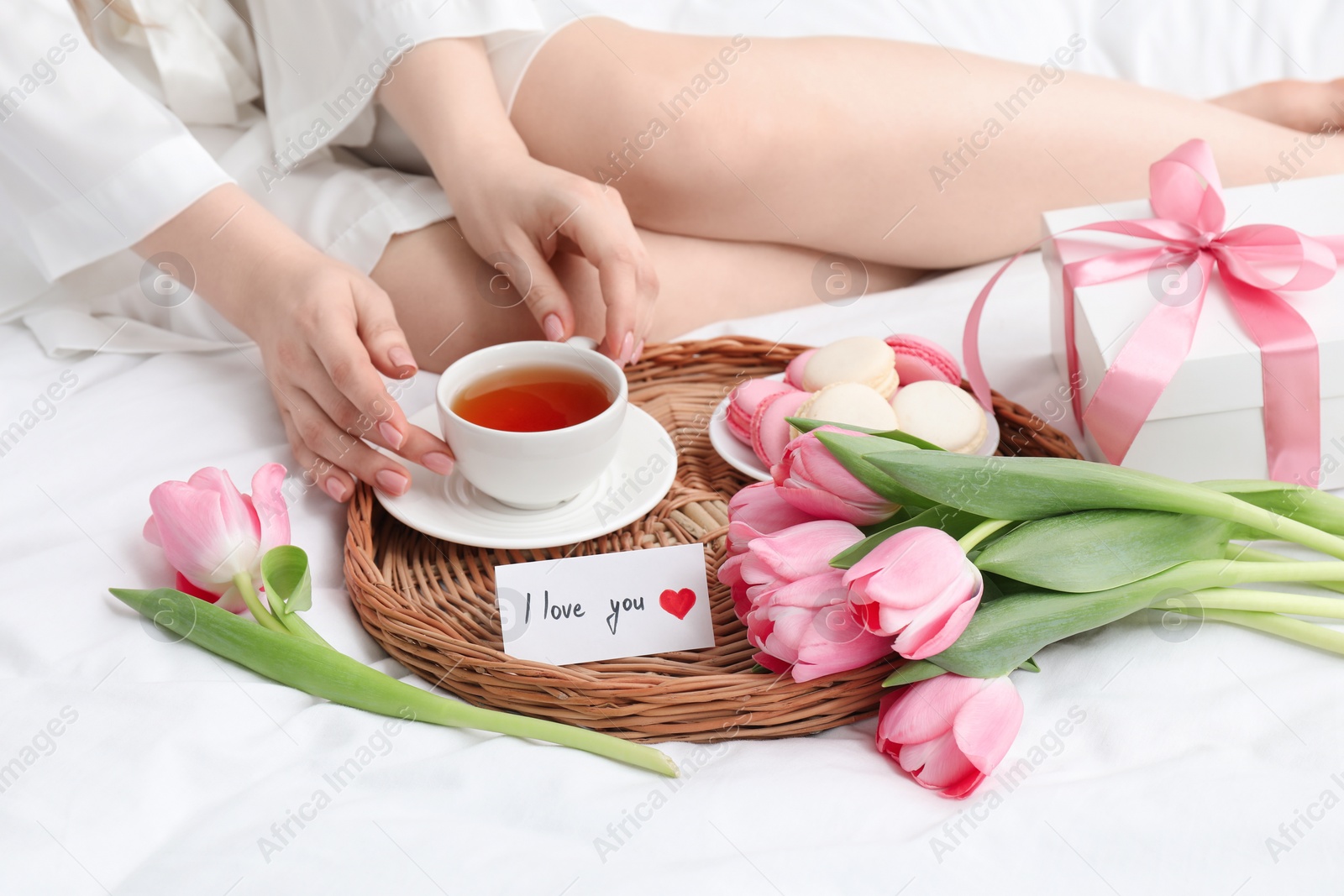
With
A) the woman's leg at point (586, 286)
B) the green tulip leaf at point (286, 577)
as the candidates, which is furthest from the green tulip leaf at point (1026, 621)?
the woman's leg at point (586, 286)

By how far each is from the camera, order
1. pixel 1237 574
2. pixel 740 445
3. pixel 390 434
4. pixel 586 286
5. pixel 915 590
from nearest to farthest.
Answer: pixel 915 590
pixel 1237 574
pixel 390 434
pixel 740 445
pixel 586 286

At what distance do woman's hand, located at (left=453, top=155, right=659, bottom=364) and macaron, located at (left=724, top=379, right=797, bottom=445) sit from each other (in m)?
0.10

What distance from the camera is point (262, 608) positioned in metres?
0.62

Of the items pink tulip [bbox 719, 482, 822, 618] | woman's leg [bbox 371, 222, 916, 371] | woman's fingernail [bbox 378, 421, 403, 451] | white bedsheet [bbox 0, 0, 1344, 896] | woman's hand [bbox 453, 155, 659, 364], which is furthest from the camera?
woman's leg [bbox 371, 222, 916, 371]

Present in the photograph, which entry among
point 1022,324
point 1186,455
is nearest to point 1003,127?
point 1022,324

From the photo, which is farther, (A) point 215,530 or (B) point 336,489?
(B) point 336,489

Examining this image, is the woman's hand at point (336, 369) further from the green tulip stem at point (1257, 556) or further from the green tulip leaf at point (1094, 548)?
the green tulip stem at point (1257, 556)

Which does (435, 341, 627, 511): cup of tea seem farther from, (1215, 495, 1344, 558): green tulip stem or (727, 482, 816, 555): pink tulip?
(1215, 495, 1344, 558): green tulip stem

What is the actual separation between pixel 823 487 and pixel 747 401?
0.78ft

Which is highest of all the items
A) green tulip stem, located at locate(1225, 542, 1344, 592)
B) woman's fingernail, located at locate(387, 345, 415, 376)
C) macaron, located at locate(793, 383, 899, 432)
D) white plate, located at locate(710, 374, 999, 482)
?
woman's fingernail, located at locate(387, 345, 415, 376)

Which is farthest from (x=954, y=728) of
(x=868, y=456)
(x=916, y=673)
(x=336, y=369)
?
(x=336, y=369)

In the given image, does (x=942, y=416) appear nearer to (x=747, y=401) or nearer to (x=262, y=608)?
(x=747, y=401)

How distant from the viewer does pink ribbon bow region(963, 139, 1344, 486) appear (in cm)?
71

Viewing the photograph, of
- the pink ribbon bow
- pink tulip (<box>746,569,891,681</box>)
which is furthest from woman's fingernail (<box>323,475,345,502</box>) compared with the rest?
the pink ribbon bow
